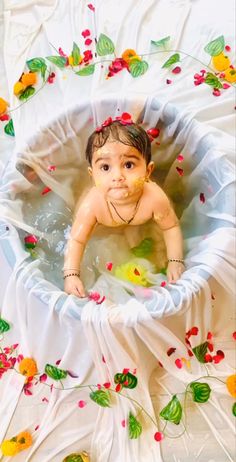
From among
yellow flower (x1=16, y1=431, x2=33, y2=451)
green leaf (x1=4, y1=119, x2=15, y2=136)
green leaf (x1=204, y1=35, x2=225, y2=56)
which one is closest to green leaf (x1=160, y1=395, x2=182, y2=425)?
yellow flower (x1=16, y1=431, x2=33, y2=451)

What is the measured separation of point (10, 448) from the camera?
1082 mm

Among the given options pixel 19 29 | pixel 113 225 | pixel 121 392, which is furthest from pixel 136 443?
pixel 19 29

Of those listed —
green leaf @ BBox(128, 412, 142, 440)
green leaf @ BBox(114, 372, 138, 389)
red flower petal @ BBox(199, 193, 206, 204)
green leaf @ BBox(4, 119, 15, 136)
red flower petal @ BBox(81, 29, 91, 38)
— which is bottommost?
green leaf @ BBox(128, 412, 142, 440)

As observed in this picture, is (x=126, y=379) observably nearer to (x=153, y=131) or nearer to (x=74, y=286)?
(x=74, y=286)

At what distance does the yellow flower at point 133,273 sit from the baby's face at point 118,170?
167 mm

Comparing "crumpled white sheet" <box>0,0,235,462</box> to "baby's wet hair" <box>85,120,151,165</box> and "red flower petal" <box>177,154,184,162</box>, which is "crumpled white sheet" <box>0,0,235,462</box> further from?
"baby's wet hair" <box>85,120,151,165</box>

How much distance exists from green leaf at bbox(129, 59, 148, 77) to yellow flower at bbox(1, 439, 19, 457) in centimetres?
80

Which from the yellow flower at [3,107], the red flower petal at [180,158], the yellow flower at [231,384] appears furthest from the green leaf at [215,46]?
the yellow flower at [231,384]

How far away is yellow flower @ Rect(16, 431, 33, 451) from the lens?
1.09 meters

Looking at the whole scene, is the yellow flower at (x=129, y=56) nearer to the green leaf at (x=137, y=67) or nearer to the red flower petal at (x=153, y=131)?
the green leaf at (x=137, y=67)

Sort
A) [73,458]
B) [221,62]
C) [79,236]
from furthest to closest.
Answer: [221,62] < [79,236] < [73,458]

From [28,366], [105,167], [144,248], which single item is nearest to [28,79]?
[105,167]

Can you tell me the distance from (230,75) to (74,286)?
0.57m

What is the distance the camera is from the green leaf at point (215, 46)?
1.31 metres
